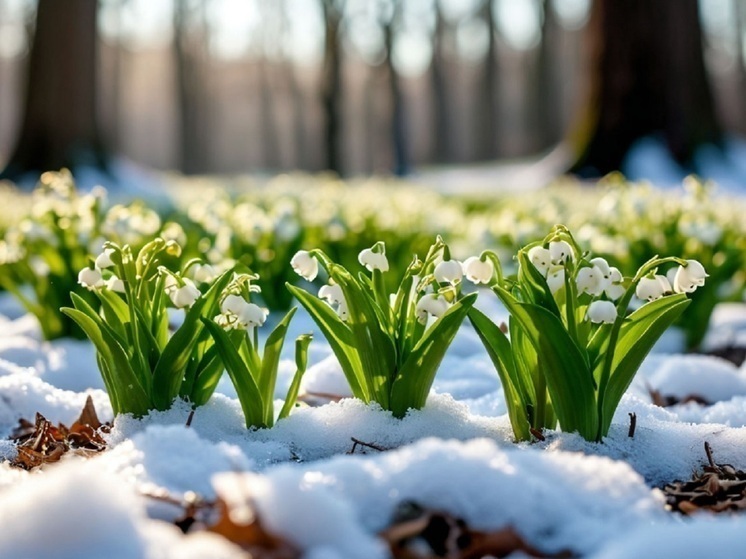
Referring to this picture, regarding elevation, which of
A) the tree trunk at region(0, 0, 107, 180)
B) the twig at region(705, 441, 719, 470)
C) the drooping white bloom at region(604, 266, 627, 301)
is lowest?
the twig at region(705, 441, 719, 470)

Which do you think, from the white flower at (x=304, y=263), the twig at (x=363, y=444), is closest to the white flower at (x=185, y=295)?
the white flower at (x=304, y=263)

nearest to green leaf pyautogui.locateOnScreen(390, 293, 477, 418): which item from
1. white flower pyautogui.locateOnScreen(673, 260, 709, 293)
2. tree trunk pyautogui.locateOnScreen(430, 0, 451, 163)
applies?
white flower pyautogui.locateOnScreen(673, 260, 709, 293)

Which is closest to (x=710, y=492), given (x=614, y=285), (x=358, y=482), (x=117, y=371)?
(x=614, y=285)

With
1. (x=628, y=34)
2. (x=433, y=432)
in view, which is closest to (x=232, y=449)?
(x=433, y=432)

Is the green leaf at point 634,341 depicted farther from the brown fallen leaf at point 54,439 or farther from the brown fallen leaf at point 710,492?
the brown fallen leaf at point 54,439

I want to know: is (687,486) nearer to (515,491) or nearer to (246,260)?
(515,491)

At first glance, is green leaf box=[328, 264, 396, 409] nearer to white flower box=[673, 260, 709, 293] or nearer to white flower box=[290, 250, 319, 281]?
white flower box=[290, 250, 319, 281]

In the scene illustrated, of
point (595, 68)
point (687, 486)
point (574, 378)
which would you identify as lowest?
point (687, 486)
